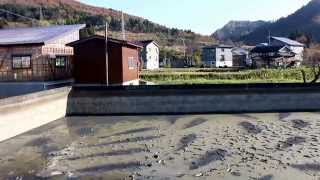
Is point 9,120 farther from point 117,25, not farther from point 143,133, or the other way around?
point 117,25

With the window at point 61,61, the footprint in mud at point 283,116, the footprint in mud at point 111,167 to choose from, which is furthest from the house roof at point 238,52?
the footprint in mud at point 111,167

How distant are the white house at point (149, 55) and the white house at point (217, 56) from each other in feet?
35.8

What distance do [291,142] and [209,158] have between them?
11.0 feet

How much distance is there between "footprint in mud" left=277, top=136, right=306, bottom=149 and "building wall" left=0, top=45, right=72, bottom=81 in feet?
46.0

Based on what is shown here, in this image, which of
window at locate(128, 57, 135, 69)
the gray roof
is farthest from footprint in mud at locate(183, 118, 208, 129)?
the gray roof

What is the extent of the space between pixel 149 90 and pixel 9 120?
7.42 m

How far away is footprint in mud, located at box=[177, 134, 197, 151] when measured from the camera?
1494 cm

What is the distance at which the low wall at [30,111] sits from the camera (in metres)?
17.0

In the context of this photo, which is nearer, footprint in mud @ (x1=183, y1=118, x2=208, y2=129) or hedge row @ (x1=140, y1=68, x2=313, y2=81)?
footprint in mud @ (x1=183, y1=118, x2=208, y2=129)

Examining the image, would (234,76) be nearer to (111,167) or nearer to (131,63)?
(131,63)

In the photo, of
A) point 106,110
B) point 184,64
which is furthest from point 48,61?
point 184,64

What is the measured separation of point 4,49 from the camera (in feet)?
83.6

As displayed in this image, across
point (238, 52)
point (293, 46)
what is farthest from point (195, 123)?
point (238, 52)

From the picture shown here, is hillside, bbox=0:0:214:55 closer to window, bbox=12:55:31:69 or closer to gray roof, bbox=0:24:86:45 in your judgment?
gray roof, bbox=0:24:86:45
